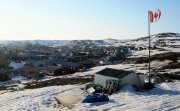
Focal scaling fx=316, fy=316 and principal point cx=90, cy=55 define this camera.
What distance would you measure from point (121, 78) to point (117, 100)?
245 inches

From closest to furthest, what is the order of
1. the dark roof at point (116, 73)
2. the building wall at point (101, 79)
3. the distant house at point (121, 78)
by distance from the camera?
the distant house at point (121, 78), the dark roof at point (116, 73), the building wall at point (101, 79)

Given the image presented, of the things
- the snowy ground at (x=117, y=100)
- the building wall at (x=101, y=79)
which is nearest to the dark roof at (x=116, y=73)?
the building wall at (x=101, y=79)

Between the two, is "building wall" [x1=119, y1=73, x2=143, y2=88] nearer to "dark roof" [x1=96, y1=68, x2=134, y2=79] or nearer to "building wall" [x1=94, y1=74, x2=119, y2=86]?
"dark roof" [x1=96, y1=68, x2=134, y2=79]

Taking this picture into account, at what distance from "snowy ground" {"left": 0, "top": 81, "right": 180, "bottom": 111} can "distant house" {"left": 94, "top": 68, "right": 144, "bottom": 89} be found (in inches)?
45.0

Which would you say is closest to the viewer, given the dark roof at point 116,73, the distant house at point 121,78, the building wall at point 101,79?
the distant house at point 121,78

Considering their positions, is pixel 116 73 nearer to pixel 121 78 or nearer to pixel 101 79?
pixel 121 78

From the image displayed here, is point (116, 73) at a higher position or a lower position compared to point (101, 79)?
higher

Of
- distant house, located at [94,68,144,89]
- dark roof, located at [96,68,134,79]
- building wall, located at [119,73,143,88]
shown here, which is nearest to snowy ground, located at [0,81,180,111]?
building wall, located at [119,73,143,88]

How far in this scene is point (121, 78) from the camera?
37.3 m

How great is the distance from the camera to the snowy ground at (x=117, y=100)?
2804cm

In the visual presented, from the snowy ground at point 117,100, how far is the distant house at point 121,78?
1.14 metres

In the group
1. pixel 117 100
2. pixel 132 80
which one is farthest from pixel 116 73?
pixel 117 100

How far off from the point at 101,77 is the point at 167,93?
8817mm

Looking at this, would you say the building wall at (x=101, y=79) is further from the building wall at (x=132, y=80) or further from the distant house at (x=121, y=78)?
the building wall at (x=132, y=80)
